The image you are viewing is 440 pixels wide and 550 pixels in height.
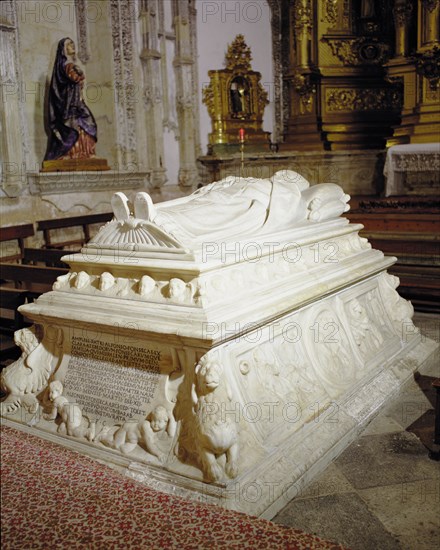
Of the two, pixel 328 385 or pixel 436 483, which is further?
pixel 328 385

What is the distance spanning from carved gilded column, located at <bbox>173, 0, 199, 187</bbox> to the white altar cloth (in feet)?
11.1

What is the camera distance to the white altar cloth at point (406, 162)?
26.9 feet

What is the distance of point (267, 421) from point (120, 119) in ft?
24.7

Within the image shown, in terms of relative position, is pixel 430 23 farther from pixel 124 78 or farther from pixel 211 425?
pixel 211 425

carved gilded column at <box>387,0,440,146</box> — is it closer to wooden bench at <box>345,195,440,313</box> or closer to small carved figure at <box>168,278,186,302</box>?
wooden bench at <box>345,195,440,313</box>

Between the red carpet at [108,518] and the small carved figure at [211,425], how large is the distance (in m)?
0.18

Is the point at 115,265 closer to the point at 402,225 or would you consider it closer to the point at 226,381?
the point at 226,381

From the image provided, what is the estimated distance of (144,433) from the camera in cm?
256

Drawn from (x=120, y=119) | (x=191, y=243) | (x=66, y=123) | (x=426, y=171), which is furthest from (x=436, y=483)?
(x=120, y=119)

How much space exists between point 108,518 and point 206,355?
0.68 meters

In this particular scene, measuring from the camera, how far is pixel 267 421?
2664 mm

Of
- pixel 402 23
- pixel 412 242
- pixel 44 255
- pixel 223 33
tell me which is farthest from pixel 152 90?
pixel 412 242

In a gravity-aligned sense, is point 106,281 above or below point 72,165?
below

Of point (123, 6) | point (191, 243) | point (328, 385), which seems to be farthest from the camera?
point (123, 6)
